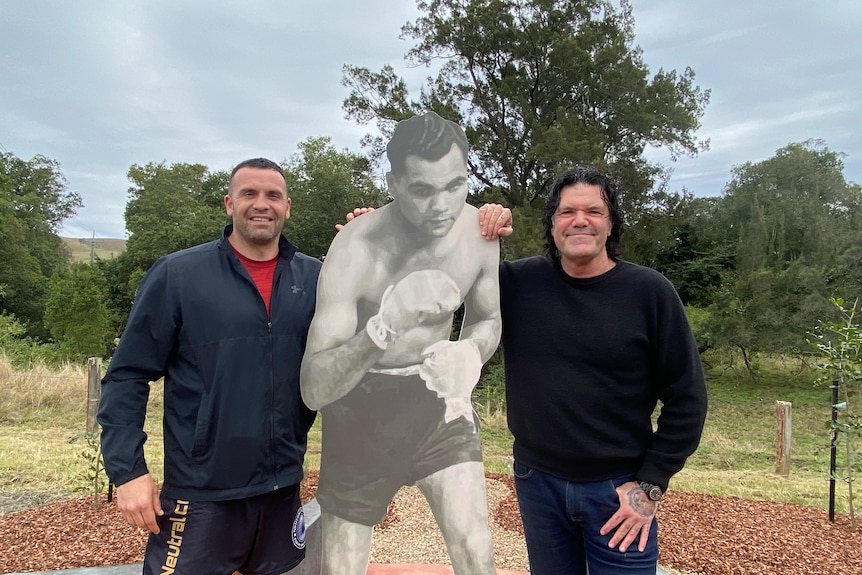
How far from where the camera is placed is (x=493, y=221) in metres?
2.73

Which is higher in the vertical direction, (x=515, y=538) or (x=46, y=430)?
(x=515, y=538)

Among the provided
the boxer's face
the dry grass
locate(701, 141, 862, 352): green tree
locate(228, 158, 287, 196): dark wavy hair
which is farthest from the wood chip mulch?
locate(701, 141, 862, 352): green tree

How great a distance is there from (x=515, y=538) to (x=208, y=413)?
2663 mm

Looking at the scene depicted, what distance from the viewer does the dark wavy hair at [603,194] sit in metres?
2.25

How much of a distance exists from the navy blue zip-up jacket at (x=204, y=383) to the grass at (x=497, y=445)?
110 inches

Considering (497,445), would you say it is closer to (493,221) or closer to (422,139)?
(493,221)

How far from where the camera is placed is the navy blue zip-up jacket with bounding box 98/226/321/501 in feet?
7.12

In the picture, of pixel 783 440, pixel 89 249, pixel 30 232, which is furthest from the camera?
pixel 89 249

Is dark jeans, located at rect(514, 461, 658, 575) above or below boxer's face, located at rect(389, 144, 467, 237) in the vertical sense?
below

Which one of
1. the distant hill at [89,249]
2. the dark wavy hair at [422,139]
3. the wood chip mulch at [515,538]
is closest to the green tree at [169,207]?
the distant hill at [89,249]

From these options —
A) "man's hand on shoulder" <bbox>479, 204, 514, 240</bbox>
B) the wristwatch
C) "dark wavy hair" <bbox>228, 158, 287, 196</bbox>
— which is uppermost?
"dark wavy hair" <bbox>228, 158, 287, 196</bbox>

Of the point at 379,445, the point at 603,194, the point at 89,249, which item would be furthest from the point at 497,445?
the point at 89,249

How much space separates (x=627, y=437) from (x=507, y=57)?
989 centimetres

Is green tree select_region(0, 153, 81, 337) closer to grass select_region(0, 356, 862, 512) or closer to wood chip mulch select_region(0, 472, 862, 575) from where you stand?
grass select_region(0, 356, 862, 512)
